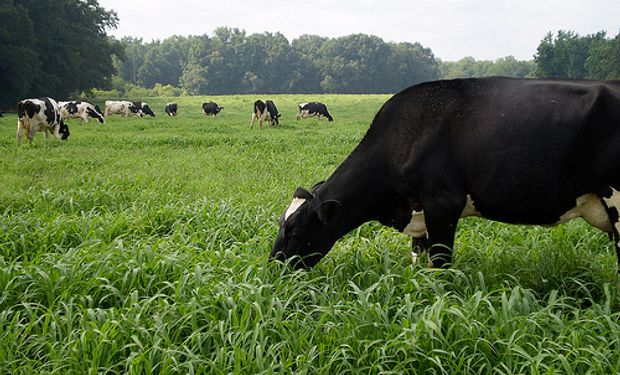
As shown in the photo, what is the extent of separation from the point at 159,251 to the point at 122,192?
291 centimetres

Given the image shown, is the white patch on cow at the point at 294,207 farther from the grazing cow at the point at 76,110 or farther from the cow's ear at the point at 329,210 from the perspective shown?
the grazing cow at the point at 76,110

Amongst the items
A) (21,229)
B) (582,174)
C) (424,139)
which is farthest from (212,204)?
(582,174)

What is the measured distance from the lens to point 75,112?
2484 cm

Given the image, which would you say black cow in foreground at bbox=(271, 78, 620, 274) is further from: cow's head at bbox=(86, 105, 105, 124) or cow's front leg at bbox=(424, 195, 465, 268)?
cow's head at bbox=(86, 105, 105, 124)

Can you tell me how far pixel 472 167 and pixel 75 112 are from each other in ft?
78.1

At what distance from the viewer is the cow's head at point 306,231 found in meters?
4.54

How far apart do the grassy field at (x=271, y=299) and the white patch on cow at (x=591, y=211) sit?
0.45m

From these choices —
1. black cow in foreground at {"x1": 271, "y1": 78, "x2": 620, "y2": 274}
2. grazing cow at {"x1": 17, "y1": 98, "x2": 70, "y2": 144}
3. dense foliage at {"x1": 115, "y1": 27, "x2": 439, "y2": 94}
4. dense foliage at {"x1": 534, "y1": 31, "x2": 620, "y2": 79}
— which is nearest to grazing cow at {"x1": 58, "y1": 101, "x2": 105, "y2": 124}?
grazing cow at {"x1": 17, "y1": 98, "x2": 70, "y2": 144}

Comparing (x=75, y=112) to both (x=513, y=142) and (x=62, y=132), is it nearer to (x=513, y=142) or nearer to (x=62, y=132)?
(x=62, y=132)

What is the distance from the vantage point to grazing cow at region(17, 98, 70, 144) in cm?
1472

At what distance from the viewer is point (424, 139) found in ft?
14.1

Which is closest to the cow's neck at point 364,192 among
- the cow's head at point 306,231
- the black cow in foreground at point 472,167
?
the black cow in foreground at point 472,167

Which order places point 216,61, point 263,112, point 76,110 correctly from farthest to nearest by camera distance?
point 216,61
point 76,110
point 263,112

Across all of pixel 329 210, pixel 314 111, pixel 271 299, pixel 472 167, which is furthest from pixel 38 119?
pixel 314 111
